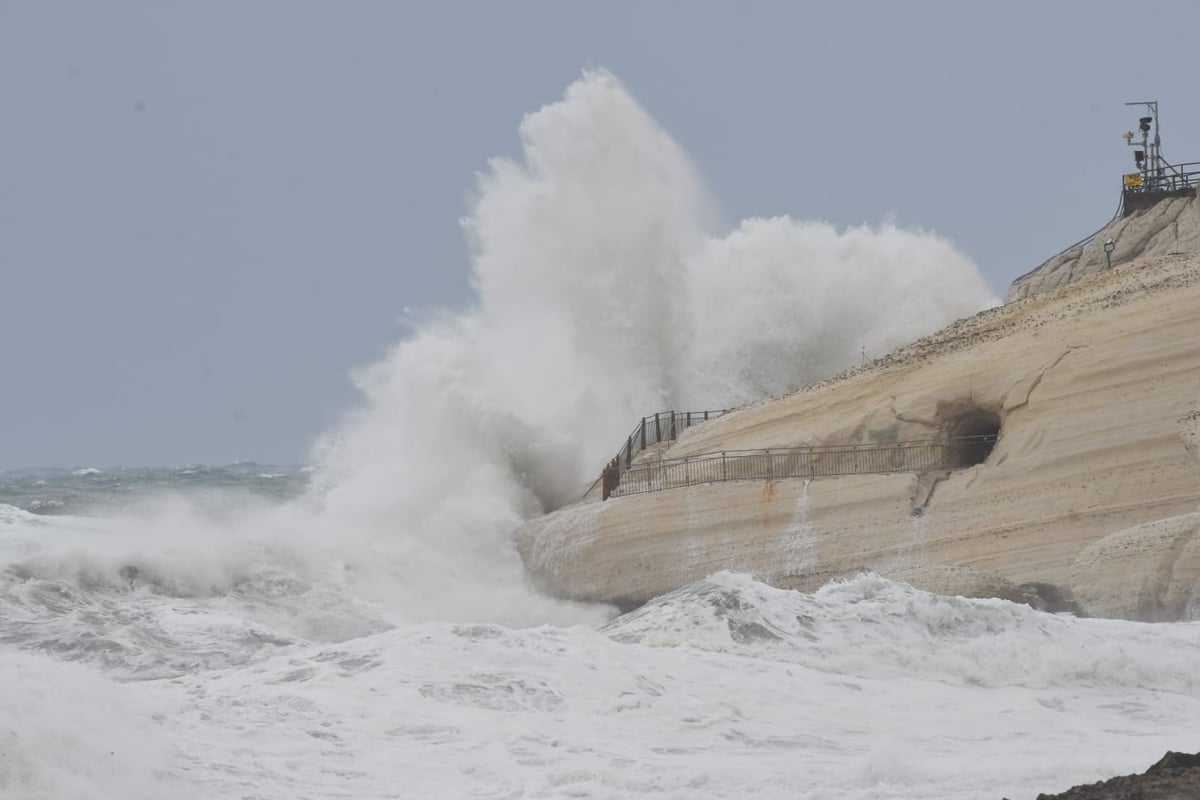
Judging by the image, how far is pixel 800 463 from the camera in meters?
25.3

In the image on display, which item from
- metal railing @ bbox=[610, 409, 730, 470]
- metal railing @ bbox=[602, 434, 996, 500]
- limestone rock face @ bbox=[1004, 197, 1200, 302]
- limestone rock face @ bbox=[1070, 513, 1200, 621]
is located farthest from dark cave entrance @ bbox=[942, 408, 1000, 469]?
limestone rock face @ bbox=[1004, 197, 1200, 302]

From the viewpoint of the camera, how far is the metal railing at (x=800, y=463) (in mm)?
24141

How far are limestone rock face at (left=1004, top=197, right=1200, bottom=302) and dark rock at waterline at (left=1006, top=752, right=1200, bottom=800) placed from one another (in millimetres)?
21465

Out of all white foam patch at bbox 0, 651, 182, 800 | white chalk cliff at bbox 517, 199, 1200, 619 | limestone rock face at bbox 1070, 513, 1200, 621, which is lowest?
white foam patch at bbox 0, 651, 182, 800

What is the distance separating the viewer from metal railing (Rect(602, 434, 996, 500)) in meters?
24.1

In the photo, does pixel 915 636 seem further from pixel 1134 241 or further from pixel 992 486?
pixel 1134 241

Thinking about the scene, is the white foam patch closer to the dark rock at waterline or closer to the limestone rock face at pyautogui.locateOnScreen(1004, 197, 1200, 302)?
the dark rock at waterline

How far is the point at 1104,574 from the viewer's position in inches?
794

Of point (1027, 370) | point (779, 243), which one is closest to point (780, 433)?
point (1027, 370)

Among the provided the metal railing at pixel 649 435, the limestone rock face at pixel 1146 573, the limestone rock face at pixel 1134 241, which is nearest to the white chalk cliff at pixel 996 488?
the limestone rock face at pixel 1146 573

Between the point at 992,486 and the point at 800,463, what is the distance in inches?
141

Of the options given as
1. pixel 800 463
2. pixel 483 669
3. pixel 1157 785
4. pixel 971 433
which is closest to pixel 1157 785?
pixel 1157 785

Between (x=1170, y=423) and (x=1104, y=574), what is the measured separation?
2.44 metres

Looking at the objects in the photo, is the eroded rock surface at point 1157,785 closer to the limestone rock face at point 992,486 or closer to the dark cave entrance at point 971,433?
the limestone rock face at point 992,486
